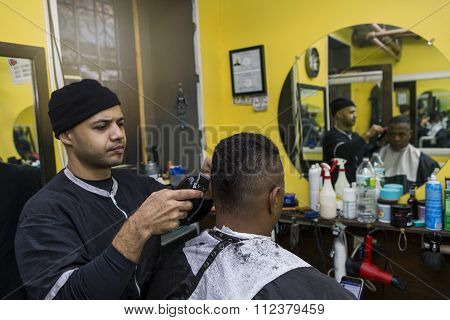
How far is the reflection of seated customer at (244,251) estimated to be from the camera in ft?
2.91

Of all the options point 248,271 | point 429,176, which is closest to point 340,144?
point 429,176

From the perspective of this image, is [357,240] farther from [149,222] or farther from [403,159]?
[149,222]

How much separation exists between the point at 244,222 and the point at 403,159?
1315 millimetres

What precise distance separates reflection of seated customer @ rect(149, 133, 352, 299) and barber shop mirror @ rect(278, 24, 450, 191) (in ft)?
3.87

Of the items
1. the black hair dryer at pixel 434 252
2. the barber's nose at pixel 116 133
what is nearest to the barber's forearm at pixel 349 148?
the black hair dryer at pixel 434 252

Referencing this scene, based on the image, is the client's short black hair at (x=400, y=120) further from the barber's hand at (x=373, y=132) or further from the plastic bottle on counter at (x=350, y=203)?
the plastic bottle on counter at (x=350, y=203)

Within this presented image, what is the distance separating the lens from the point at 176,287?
100 cm

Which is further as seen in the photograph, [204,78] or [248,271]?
[204,78]

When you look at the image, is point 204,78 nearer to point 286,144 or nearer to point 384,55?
point 286,144

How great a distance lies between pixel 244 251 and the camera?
3.17ft

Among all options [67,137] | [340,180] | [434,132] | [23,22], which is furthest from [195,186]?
[434,132]
